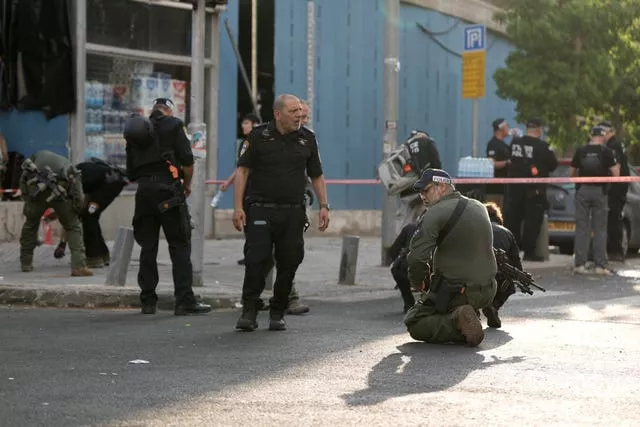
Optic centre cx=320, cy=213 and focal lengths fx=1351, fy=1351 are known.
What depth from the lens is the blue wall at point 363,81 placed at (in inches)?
867

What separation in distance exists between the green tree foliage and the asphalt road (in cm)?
1550

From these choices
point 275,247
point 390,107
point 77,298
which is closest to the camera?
point 275,247

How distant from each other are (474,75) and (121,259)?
7907mm

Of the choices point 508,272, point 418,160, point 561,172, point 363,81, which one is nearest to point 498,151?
point 561,172

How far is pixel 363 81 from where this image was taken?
23.6 m

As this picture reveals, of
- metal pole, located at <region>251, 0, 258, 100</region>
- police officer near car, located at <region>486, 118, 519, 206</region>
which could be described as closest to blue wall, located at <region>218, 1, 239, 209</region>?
metal pole, located at <region>251, 0, 258, 100</region>

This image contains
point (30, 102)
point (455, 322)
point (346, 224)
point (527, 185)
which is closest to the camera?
point (455, 322)

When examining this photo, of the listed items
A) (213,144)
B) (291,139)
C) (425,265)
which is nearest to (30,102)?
(213,144)

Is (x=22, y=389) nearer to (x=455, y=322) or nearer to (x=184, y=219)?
(x=455, y=322)

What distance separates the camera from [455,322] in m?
8.82

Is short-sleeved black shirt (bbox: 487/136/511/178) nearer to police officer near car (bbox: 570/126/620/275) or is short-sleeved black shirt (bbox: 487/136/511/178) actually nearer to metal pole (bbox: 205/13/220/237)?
police officer near car (bbox: 570/126/620/275)

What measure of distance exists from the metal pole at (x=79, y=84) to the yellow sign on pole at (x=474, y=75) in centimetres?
522

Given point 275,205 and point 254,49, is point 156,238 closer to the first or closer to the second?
point 275,205

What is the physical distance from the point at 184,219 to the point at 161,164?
0.47 metres
